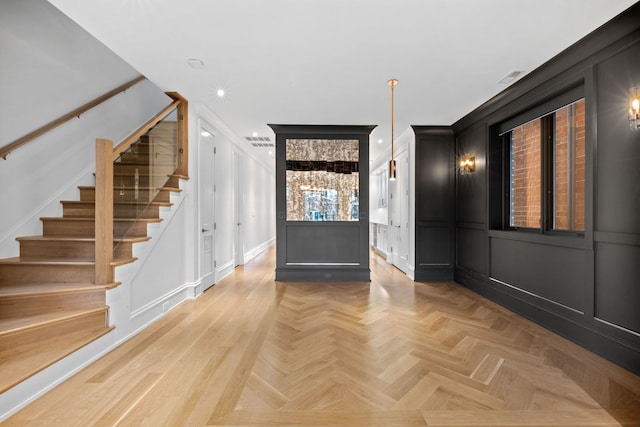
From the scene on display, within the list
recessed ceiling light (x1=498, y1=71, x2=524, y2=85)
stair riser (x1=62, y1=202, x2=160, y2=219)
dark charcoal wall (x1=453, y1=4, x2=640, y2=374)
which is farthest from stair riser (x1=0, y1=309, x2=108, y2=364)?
recessed ceiling light (x1=498, y1=71, x2=524, y2=85)

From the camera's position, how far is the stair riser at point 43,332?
2.05 metres

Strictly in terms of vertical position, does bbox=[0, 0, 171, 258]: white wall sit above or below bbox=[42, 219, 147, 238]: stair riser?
above

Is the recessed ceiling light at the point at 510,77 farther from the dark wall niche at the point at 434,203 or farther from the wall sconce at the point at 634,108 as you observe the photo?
the dark wall niche at the point at 434,203

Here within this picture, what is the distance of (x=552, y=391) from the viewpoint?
202cm

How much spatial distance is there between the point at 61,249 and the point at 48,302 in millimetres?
656

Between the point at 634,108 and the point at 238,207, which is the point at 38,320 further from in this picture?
the point at 634,108

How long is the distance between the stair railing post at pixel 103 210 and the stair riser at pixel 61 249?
0.27 metres

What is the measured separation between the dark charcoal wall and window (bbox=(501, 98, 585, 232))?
252 mm

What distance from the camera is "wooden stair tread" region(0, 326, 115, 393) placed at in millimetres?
1843

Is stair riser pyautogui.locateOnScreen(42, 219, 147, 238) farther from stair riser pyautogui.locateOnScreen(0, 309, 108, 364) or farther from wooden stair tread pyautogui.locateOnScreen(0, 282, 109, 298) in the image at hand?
stair riser pyautogui.locateOnScreen(0, 309, 108, 364)

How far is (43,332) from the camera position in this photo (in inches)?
88.6

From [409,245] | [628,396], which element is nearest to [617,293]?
[628,396]

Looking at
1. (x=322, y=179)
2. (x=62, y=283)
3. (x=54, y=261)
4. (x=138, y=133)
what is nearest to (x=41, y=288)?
(x=62, y=283)

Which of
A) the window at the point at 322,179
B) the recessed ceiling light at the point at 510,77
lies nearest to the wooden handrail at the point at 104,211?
the window at the point at 322,179
